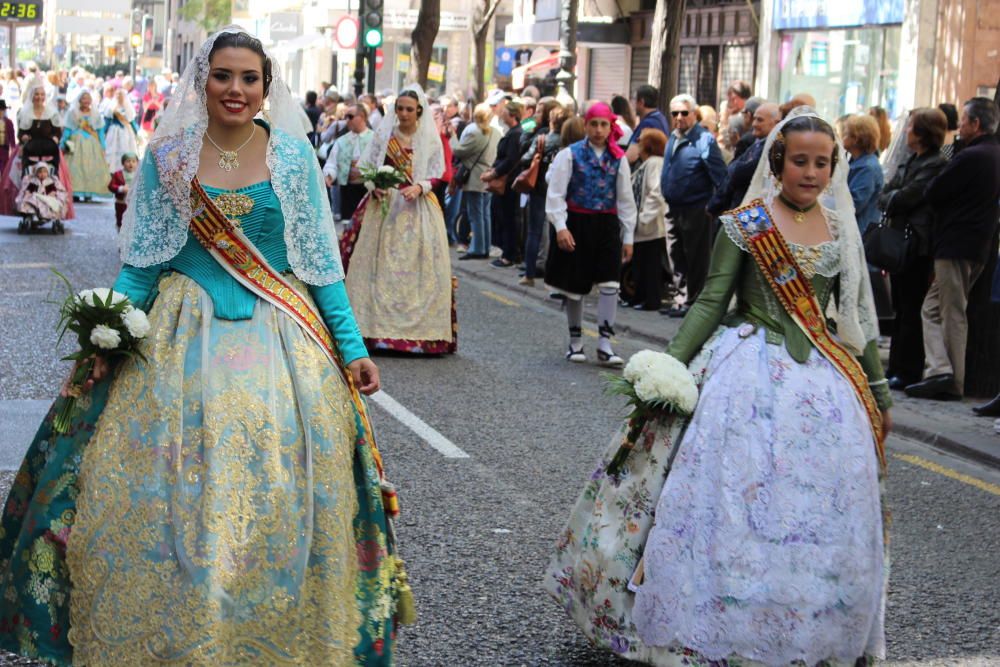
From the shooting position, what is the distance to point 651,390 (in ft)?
15.8

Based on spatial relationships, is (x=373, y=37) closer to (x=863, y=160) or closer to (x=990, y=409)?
(x=863, y=160)

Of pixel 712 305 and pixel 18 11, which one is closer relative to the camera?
pixel 712 305

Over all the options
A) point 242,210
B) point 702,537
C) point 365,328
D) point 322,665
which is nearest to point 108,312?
point 242,210

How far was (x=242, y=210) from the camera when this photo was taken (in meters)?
4.59

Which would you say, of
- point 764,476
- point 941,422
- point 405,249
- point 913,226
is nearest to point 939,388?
point 941,422

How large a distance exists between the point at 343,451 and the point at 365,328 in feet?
24.2

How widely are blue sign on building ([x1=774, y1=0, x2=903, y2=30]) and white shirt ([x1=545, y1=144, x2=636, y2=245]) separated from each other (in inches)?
507

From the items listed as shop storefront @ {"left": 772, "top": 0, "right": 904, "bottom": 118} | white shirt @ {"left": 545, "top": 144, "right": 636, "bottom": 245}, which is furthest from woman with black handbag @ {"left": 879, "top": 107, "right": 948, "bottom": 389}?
shop storefront @ {"left": 772, "top": 0, "right": 904, "bottom": 118}

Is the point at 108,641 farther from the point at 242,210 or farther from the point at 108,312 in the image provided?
the point at 242,210

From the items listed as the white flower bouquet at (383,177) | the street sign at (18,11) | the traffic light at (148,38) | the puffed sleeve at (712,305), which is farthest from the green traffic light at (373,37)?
the traffic light at (148,38)

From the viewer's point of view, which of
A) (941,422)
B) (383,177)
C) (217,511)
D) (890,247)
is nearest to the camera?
(217,511)

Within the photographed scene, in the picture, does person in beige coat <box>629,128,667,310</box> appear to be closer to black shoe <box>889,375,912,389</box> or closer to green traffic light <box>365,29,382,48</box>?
black shoe <box>889,375,912,389</box>

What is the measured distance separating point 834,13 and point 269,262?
71.2 ft

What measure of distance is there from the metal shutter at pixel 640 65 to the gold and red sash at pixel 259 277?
96.4ft
